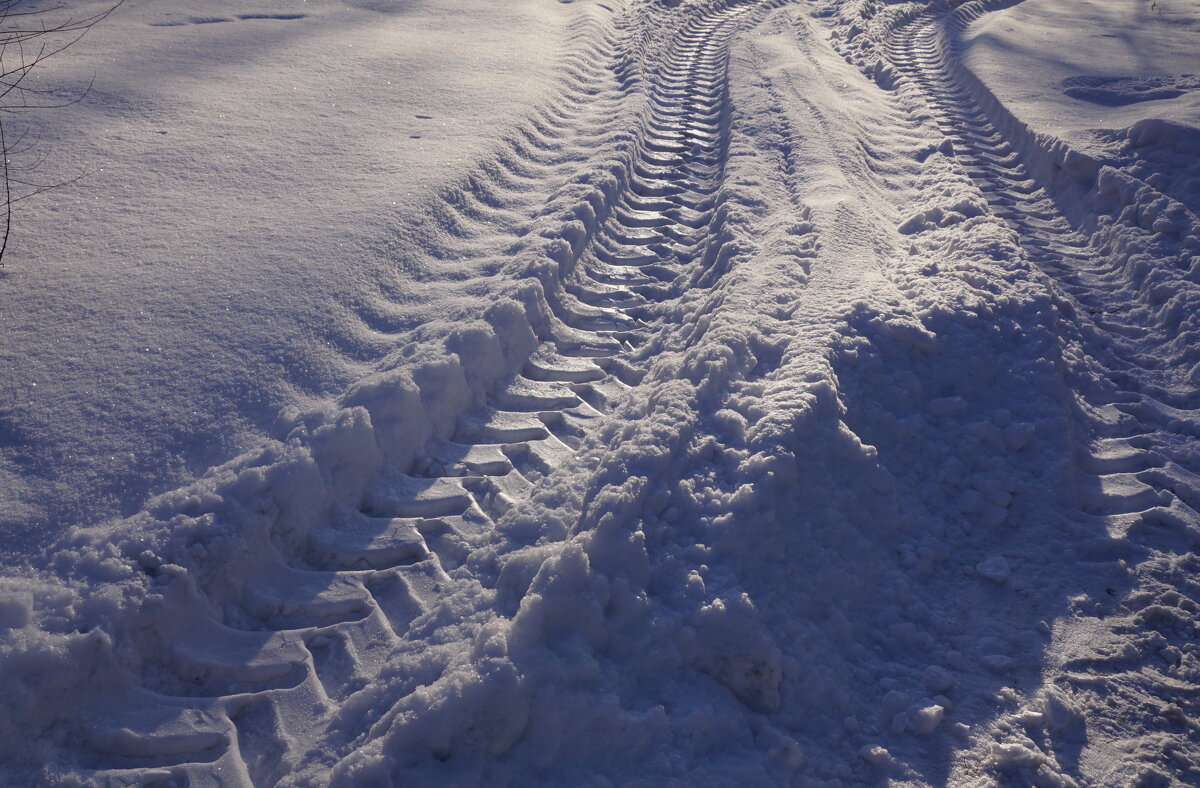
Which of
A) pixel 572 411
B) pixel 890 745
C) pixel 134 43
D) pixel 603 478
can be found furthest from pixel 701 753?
pixel 134 43

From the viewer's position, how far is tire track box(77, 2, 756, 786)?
192 cm

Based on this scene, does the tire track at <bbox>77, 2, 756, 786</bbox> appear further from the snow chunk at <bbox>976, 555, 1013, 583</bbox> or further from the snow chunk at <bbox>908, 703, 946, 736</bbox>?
the snow chunk at <bbox>976, 555, 1013, 583</bbox>

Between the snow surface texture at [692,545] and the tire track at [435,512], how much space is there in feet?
0.04

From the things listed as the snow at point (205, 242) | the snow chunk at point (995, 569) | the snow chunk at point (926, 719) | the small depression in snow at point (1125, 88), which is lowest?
the snow chunk at point (926, 719)

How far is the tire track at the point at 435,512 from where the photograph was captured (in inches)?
75.4

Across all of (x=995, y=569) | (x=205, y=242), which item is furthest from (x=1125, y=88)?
(x=205, y=242)

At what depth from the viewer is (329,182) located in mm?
4035

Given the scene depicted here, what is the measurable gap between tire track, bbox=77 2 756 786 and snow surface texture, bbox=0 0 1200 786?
12mm

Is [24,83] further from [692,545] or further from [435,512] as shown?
[692,545]

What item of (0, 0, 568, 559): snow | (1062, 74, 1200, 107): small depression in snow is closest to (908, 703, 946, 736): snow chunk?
(0, 0, 568, 559): snow

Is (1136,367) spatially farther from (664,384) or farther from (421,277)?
(421,277)

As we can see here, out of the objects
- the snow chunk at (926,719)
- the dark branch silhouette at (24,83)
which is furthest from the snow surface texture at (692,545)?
the dark branch silhouette at (24,83)

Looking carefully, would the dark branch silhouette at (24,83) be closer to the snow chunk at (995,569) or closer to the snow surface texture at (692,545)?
the snow surface texture at (692,545)

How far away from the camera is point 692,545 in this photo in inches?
88.2
